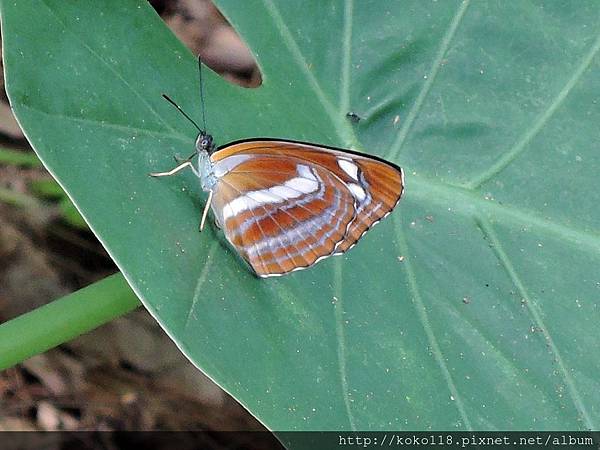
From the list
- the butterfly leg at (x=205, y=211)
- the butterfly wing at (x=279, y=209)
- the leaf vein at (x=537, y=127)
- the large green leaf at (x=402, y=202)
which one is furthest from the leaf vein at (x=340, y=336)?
the leaf vein at (x=537, y=127)

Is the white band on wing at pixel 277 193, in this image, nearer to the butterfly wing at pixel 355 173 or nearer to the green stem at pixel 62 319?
the butterfly wing at pixel 355 173

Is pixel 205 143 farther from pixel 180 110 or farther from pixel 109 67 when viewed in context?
pixel 109 67

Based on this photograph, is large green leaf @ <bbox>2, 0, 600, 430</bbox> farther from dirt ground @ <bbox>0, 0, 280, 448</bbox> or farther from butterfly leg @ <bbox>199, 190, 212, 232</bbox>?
dirt ground @ <bbox>0, 0, 280, 448</bbox>

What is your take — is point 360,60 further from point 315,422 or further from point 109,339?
point 109,339

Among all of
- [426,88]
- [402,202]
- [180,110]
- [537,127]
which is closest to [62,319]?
[180,110]

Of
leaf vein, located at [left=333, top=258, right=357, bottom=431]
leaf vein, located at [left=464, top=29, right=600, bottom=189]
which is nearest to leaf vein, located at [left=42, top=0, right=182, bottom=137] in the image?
leaf vein, located at [left=333, top=258, right=357, bottom=431]

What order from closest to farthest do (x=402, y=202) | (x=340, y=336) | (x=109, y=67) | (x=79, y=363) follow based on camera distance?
(x=109, y=67)
(x=340, y=336)
(x=402, y=202)
(x=79, y=363)

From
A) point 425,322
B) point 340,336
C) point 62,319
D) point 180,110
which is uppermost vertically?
point 180,110

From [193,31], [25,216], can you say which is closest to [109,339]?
[25,216]
